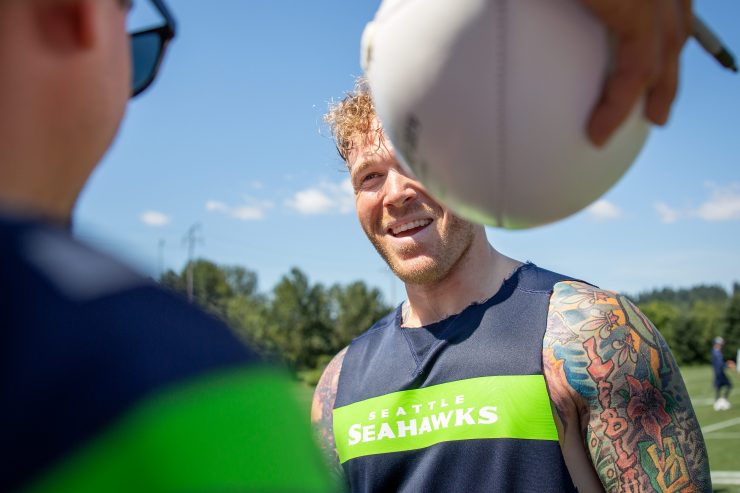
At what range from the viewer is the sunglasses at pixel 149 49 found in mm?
1238

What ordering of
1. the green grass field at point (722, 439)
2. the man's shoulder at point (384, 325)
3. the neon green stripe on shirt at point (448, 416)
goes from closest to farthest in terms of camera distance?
the neon green stripe on shirt at point (448, 416), the man's shoulder at point (384, 325), the green grass field at point (722, 439)

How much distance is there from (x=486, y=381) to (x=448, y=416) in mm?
206

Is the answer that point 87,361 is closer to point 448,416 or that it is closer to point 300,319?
point 448,416

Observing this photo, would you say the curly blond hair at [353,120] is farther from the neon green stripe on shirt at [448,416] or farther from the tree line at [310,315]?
the tree line at [310,315]

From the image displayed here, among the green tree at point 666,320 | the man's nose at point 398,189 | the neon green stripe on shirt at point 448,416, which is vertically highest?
the man's nose at point 398,189

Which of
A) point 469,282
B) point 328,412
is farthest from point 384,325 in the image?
point 469,282

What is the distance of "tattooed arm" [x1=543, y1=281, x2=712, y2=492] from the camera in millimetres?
2311

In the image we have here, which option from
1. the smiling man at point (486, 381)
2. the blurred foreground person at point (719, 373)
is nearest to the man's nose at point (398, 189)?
the smiling man at point (486, 381)

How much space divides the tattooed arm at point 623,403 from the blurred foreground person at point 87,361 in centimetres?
195

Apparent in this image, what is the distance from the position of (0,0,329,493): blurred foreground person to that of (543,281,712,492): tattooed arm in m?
1.95

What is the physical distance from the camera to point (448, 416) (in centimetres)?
260

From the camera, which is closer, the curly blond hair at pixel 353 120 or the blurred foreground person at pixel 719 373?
the curly blond hair at pixel 353 120

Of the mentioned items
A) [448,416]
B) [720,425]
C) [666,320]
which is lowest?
[666,320]

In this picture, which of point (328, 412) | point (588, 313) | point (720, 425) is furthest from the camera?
point (720, 425)
